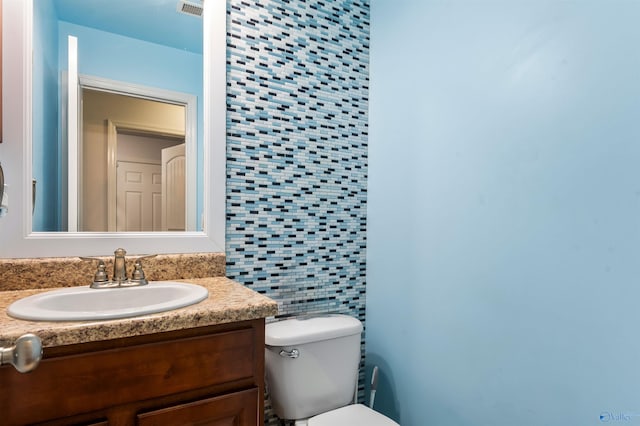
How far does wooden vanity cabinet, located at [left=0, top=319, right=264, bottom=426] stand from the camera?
28.7 inches

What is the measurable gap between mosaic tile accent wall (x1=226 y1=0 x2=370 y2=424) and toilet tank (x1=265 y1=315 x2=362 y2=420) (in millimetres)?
261

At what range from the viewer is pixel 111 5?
4.09 ft

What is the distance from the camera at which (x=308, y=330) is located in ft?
4.24

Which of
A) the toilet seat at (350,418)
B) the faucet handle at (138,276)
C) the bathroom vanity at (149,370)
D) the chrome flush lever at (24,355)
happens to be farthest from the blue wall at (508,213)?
the chrome flush lever at (24,355)

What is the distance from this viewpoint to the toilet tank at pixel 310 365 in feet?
4.09

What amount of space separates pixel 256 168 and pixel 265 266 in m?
0.41

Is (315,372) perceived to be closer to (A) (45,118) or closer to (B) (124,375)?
(B) (124,375)

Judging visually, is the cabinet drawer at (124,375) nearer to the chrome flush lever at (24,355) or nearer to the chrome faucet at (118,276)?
the chrome flush lever at (24,355)

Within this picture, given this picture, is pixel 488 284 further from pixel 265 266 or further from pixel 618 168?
pixel 265 266

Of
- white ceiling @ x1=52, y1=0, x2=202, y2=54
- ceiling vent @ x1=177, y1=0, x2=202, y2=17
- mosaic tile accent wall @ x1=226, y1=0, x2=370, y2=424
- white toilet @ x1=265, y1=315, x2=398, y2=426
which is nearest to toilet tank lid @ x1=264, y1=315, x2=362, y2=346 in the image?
white toilet @ x1=265, y1=315, x2=398, y2=426

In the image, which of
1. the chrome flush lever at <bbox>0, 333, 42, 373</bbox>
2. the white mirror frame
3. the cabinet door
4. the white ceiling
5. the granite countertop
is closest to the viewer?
the chrome flush lever at <bbox>0, 333, 42, 373</bbox>

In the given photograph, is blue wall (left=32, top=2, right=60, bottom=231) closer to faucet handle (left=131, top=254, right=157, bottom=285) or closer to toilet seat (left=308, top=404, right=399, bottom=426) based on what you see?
faucet handle (left=131, top=254, right=157, bottom=285)

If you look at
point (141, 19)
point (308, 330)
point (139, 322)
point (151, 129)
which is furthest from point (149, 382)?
point (141, 19)

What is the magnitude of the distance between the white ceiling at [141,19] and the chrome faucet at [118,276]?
792 millimetres
